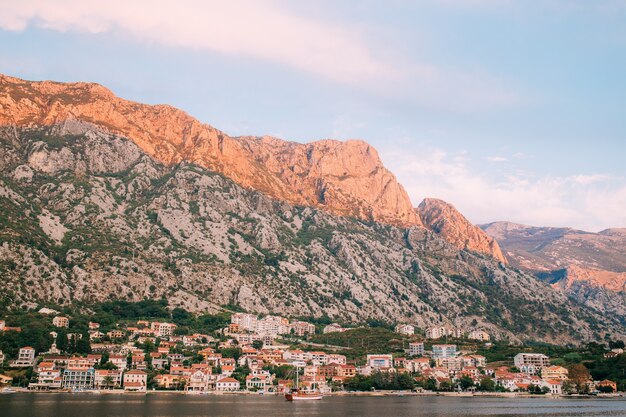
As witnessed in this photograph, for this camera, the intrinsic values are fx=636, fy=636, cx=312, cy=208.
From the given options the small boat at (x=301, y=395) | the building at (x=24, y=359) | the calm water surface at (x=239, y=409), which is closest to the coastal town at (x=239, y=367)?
the building at (x=24, y=359)

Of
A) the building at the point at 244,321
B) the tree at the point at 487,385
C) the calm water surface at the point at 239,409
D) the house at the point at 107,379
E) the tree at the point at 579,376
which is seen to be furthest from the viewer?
the building at the point at 244,321

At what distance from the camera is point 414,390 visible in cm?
Result: 13325

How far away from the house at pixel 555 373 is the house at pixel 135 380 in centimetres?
8483

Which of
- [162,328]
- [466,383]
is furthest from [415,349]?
[162,328]

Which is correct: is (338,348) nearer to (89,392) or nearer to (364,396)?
(364,396)

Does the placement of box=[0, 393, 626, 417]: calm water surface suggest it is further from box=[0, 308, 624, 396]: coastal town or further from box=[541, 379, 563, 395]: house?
box=[541, 379, 563, 395]: house

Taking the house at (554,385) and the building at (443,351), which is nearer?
the house at (554,385)

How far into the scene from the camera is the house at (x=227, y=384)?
5027 inches

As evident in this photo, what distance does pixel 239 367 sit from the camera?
140500mm

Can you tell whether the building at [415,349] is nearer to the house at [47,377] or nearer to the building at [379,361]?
the building at [379,361]

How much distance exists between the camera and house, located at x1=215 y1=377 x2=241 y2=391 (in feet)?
419

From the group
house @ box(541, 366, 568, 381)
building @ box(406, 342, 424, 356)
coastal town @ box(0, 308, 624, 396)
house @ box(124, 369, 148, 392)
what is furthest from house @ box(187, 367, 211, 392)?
house @ box(541, 366, 568, 381)

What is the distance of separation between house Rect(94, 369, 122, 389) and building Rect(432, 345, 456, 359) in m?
79.6

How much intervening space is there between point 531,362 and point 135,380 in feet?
298
